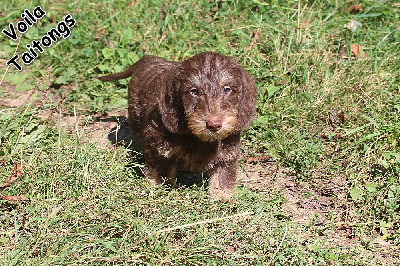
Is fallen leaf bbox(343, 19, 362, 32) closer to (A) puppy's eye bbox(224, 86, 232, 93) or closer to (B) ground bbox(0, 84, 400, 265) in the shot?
(B) ground bbox(0, 84, 400, 265)

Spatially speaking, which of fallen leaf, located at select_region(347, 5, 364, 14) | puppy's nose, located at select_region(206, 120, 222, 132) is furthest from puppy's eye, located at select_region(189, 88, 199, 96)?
fallen leaf, located at select_region(347, 5, 364, 14)

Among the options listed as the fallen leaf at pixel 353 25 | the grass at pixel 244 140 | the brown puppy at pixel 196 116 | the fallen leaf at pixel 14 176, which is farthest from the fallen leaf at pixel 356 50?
the fallen leaf at pixel 14 176

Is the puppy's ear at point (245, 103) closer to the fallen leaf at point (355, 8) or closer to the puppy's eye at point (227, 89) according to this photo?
the puppy's eye at point (227, 89)

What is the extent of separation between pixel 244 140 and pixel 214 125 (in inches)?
72.8

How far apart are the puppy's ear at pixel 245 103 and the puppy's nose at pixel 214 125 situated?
0.44 m

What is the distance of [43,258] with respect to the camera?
346 cm

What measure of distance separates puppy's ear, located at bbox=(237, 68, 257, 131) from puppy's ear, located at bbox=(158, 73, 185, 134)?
1.55ft

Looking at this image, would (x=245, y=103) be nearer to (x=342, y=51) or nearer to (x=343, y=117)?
(x=343, y=117)

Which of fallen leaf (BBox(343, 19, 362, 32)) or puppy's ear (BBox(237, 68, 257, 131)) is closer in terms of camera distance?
puppy's ear (BBox(237, 68, 257, 131))

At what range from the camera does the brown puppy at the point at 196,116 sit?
3.86 meters

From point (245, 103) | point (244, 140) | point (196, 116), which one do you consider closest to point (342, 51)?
point (244, 140)

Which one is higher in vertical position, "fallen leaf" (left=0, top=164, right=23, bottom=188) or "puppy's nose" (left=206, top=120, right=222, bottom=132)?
"puppy's nose" (left=206, top=120, right=222, bottom=132)

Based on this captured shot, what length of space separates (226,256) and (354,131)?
2178mm

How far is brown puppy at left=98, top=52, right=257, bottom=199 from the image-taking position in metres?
3.86
